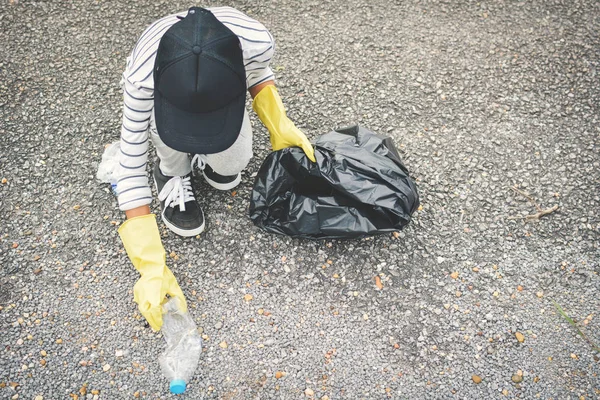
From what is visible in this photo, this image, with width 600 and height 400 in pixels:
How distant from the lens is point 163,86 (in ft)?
5.30

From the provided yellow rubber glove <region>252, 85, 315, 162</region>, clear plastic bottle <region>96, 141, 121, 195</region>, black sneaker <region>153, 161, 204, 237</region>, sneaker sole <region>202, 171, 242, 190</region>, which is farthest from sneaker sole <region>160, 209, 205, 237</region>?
yellow rubber glove <region>252, 85, 315, 162</region>

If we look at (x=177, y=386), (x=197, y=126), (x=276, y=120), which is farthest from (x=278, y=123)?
(x=177, y=386)

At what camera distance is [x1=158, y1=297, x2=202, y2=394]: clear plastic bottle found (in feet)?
6.57

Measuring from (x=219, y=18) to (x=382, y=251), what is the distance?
130cm

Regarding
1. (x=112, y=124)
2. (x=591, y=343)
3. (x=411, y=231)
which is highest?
(x=112, y=124)

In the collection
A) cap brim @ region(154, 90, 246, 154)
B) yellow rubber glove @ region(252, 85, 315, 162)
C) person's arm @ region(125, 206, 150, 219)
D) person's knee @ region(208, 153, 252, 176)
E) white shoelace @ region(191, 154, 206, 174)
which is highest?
cap brim @ region(154, 90, 246, 154)

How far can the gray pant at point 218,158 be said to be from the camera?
2215mm

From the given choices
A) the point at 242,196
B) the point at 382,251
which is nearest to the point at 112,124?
the point at 242,196

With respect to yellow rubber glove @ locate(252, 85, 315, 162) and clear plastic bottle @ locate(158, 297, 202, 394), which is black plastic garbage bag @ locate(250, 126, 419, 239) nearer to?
yellow rubber glove @ locate(252, 85, 315, 162)

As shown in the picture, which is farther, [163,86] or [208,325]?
[208,325]

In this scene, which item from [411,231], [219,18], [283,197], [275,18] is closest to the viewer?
[219,18]

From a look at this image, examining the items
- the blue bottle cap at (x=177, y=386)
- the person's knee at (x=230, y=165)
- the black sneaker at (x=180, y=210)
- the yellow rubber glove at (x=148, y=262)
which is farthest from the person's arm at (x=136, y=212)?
the blue bottle cap at (x=177, y=386)

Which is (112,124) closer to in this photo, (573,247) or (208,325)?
(208,325)

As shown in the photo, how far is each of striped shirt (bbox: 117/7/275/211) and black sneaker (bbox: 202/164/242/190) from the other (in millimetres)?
524
